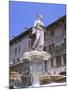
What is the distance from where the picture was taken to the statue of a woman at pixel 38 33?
2.05 meters

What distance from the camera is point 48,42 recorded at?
6.84 feet

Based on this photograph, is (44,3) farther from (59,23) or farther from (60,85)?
(60,85)

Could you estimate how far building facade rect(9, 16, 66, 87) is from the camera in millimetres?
1994

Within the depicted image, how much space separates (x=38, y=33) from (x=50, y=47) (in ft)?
0.58

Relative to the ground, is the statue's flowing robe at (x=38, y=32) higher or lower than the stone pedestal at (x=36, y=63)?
higher

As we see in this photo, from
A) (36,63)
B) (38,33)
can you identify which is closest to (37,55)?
(36,63)

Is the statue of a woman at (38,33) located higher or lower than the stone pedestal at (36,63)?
higher

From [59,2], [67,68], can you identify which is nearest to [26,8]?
[59,2]

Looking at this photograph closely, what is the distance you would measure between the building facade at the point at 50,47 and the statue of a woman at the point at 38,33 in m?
0.04

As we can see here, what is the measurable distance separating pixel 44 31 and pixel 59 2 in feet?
1.05

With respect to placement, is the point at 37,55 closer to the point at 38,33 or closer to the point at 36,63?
the point at 36,63

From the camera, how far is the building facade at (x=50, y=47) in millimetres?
1994

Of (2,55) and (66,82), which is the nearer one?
(2,55)

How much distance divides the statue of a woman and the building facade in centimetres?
4
